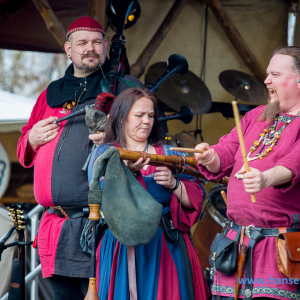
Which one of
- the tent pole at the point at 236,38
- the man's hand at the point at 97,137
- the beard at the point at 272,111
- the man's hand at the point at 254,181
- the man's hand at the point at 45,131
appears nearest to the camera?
the man's hand at the point at 254,181

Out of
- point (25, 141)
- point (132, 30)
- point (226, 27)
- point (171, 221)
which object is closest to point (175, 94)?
point (132, 30)

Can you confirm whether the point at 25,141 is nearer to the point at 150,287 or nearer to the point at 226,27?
the point at 150,287

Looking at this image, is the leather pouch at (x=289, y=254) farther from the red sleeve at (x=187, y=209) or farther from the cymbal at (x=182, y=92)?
the cymbal at (x=182, y=92)

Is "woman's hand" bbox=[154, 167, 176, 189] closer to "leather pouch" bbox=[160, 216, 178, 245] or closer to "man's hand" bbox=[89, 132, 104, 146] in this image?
"leather pouch" bbox=[160, 216, 178, 245]

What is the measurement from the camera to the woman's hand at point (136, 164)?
1.90 m

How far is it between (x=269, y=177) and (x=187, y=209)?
31.7 inches

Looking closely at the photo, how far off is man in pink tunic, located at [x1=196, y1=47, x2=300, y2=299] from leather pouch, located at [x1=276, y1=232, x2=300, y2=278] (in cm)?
4

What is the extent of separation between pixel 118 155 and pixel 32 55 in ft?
11.5

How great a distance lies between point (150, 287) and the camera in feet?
A: 6.43

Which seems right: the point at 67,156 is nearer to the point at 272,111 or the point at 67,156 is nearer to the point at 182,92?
the point at 272,111

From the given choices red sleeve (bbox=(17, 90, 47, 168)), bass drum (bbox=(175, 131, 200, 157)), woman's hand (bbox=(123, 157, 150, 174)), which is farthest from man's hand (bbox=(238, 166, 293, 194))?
bass drum (bbox=(175, 131, 200, 157))

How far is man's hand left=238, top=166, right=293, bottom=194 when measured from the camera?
1.46 metres

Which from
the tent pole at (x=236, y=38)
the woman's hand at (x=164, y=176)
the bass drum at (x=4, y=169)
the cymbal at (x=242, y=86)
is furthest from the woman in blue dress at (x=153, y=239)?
the tent pole at (x=236, y=38)

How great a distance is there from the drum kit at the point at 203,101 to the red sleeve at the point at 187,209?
1549 millimetres
